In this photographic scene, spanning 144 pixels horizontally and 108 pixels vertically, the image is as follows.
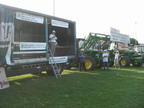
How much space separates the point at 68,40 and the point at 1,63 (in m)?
6.21

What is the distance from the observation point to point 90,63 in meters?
14.7

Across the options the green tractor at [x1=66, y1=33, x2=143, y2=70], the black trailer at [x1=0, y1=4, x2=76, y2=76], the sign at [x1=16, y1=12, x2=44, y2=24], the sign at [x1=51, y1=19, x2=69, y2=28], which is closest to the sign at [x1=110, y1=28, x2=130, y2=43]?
the green tractor at [x1=66, y1=33, x2=143, y2=70]

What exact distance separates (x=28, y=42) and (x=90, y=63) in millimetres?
5861

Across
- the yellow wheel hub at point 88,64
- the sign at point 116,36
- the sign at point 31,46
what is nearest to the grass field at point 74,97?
the sign at point 31,46

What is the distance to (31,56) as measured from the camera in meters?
11.3

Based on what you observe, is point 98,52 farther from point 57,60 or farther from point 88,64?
point 57,60

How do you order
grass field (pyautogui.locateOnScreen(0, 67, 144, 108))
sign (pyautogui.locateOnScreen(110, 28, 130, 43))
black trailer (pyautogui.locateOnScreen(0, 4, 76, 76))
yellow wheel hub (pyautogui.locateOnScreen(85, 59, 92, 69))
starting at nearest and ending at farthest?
grass field (pyautogui.locateOnScreen(0, 67, 144, 108))
black trailer (pyautogui.locateOnScreen(0, 4, 76, 76))
yellow wheel hub (pyautogui.locateOnScreen(85, 59, 92, 69))
sign (pyautogui.locateOnScreen(110, 28, 130, 43))

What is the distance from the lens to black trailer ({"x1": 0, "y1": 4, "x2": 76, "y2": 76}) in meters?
8.12

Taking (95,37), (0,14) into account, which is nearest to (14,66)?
(0,14)

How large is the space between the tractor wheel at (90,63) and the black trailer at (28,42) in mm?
1898

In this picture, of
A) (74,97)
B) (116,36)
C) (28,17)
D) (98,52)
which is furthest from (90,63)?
(74,97)

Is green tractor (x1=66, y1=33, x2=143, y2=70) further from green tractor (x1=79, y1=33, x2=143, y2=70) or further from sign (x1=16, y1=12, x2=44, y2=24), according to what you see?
sign (x1=16, y1=12, x2=44, y2=24)

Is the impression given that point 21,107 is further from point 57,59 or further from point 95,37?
point 95,37

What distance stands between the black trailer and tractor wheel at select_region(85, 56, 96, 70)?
190 cm
